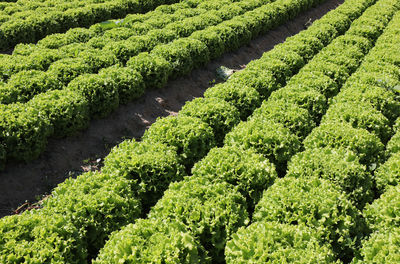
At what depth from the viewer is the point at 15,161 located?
367 inches

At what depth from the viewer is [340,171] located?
7.01 metres

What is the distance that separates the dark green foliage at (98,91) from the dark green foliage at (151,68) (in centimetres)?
182

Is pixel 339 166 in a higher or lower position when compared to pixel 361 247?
higher

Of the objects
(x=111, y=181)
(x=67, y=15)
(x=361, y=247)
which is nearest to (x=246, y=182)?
(x=361, y=247)

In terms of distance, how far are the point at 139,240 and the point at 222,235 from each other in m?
1.65

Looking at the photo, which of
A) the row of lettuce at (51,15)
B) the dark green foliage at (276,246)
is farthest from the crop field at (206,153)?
the row of lettuce at (51,15)

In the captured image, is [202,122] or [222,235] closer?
[222,235]

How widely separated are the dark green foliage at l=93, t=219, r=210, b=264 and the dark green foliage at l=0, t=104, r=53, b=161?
194 inches

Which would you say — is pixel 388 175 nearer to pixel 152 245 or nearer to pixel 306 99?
pixel 306 99

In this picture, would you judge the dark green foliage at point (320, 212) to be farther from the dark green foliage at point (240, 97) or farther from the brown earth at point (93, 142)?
the brown earth at point (93, 142)

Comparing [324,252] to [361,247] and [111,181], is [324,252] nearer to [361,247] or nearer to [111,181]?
[361,247]

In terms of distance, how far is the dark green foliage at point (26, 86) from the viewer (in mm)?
10484

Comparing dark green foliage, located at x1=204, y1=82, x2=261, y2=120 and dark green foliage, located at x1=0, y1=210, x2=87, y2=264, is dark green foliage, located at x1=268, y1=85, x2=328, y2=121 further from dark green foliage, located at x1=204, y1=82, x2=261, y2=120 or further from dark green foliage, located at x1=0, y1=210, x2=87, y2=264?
dark green foliage, located at x1=0, y1=210, x2=87, y2=264

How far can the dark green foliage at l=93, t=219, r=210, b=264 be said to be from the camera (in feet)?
16.7
